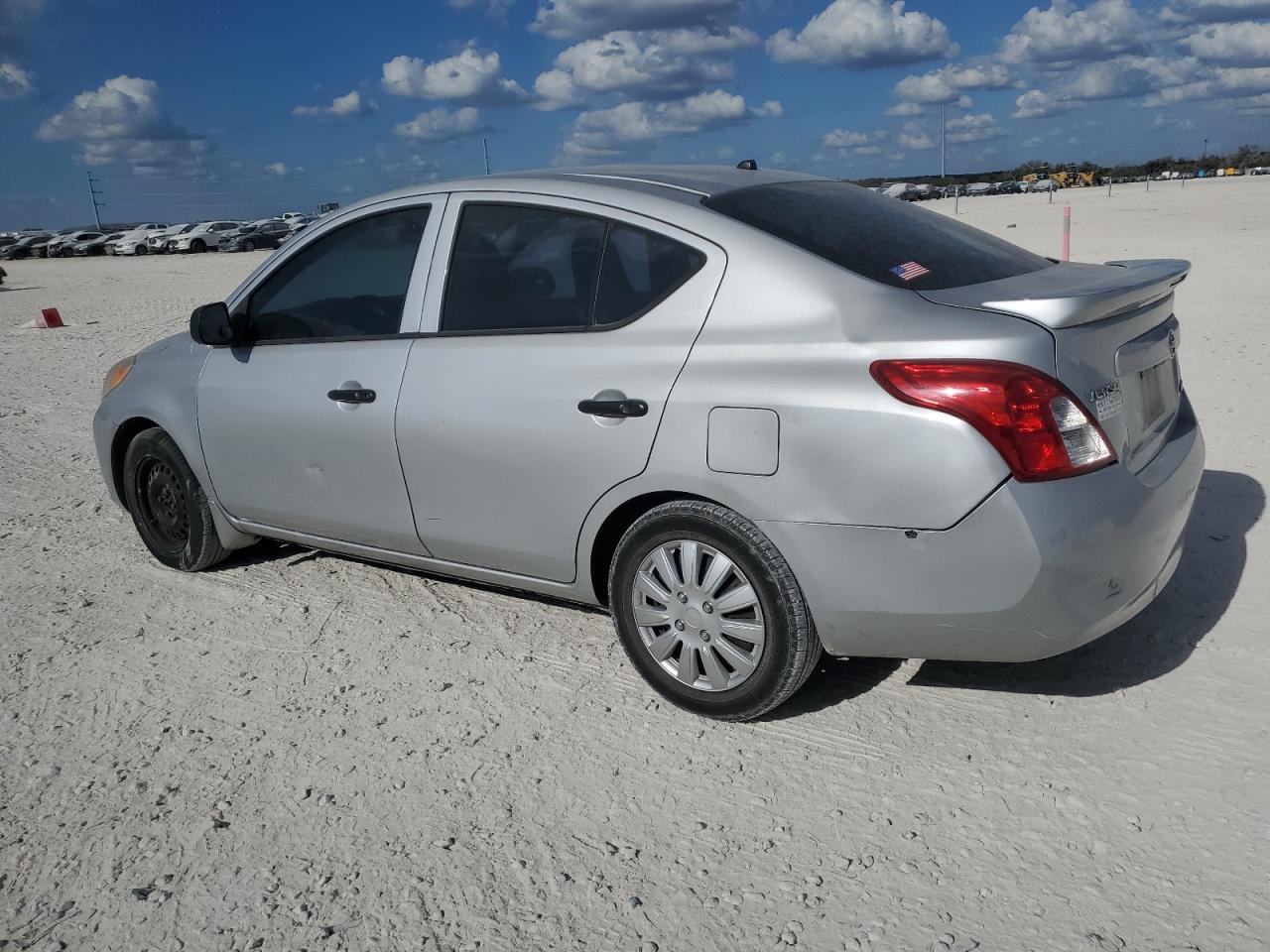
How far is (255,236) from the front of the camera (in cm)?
5081

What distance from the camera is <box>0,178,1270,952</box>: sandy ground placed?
103 inches

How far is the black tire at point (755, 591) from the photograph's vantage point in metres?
3.20

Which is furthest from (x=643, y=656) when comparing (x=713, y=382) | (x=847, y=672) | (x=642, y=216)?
(x=642, y=216)

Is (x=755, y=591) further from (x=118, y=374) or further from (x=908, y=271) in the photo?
(x=118, y=374)

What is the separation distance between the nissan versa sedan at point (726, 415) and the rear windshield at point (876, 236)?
0.05 ft

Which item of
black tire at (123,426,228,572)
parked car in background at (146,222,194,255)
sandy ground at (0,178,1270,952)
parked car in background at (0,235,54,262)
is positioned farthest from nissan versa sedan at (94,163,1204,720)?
parked car in background at (0,235,54,262)

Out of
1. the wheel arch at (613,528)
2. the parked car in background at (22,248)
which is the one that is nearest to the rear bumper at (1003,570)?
the wheel arch at (613,528)

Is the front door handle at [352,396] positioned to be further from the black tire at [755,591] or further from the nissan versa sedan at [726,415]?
the black tire at [755,591]

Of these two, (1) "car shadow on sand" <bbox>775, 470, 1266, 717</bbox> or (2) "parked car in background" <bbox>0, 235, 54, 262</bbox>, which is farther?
(2) "parked car in background" <bbox>0, 235, 54, 262</bbox>

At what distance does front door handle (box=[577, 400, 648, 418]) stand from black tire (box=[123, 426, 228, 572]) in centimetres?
235

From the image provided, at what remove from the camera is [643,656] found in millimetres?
3602

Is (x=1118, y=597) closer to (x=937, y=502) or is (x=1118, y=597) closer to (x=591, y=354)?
(x=937, y=502)

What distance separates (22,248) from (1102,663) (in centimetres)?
6250

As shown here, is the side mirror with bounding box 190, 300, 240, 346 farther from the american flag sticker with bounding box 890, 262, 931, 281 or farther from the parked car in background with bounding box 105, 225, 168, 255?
the parked car in background with bounding box 105, 225, 168, 255
